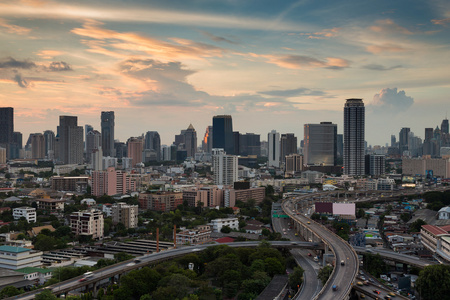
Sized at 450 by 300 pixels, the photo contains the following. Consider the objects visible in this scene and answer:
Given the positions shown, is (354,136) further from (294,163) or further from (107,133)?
(107,133)

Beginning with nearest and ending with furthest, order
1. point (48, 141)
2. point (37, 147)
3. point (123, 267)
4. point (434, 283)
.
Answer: point (434, 283), point (123, 267), point (37, 147), point (48, 141)

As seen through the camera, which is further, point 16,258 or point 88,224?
point 88,224

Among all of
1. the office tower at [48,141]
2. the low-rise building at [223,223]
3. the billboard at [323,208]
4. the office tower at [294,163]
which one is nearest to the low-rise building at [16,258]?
the low-rise building at [223,223]

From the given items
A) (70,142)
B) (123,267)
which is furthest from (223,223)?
(70,142)

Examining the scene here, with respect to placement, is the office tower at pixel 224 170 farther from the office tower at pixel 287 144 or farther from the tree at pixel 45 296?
the office tower at pixel 287 144

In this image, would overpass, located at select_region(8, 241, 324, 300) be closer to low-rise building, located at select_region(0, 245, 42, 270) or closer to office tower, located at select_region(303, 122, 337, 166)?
low-rise building, located at select_region(0, 245, 42, 270)

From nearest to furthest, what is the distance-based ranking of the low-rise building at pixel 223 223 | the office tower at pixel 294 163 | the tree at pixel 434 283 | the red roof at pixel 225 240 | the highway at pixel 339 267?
the highway at pixel 339 267 < the tree at pixel 434 283 < the red roof at pixel 225 240 < the low-rise building at pixel 223 223 < the office tower at pixel 294 163
